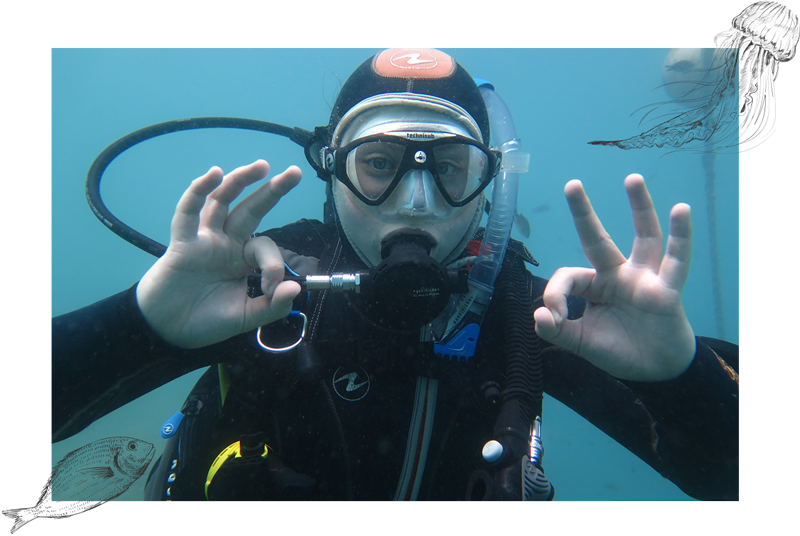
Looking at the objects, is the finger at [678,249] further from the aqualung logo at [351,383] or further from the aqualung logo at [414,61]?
the aqualung logo at [414,61]

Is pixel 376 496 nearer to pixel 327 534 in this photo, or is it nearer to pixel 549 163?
pixel 327 534

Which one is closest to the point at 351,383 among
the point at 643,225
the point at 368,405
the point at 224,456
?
the point at 368,405

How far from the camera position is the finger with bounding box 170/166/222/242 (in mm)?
1459

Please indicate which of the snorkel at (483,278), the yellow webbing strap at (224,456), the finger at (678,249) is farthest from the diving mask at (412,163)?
the yellow webbing strap at (224,456)

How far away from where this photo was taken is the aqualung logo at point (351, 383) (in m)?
2.06

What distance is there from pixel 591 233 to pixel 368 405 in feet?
4.78

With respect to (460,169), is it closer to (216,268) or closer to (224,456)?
(216,268)

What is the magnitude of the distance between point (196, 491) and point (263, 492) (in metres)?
0.45

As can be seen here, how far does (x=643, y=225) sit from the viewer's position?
1506 mm

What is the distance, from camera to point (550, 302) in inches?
58.4

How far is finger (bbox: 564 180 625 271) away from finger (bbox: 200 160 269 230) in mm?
1285

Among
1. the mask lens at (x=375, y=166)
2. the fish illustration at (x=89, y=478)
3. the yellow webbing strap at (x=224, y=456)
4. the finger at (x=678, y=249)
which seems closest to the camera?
the finger at (x=678, y=249)

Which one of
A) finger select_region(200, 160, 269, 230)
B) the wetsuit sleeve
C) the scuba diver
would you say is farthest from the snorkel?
the wetsuit sleeve

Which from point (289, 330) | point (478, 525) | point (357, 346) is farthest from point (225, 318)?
point (478, 525)
